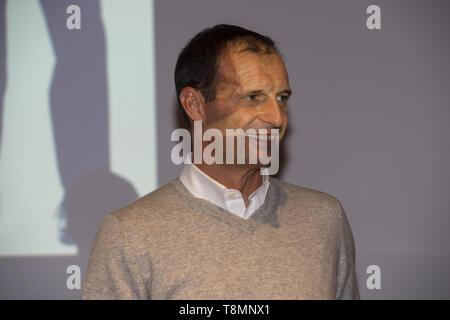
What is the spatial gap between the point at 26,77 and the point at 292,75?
104 cm

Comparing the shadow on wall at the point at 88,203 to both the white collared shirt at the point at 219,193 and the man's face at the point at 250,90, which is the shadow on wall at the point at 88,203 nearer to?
the white collared shirt at the point at 219,193

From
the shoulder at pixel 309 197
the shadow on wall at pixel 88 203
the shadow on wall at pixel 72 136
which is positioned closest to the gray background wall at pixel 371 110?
the shadow on wall at pixel 72 136

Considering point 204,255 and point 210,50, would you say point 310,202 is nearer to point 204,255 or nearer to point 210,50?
point 204,255

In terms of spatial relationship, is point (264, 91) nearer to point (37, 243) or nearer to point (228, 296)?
point (228, 296)

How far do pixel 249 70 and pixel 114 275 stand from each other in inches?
21.2

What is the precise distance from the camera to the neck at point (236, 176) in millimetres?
1179

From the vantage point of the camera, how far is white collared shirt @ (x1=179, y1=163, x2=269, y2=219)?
115 centimetres

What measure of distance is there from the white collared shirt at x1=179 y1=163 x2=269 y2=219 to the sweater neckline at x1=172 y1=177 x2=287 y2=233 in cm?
1

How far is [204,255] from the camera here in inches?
42.3

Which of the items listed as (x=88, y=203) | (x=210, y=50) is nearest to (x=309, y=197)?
(x=210, y=50)

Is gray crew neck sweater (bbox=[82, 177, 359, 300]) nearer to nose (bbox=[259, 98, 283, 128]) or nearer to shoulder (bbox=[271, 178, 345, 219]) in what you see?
shoulder (bbox=[271, 178, 345, 219])

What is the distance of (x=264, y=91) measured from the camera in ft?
3.65

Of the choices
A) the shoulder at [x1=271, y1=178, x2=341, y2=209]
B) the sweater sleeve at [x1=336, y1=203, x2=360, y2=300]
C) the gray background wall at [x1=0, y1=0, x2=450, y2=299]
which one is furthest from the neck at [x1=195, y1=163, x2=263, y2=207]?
the gray background wall at [x1=0, y1=0, x2=450, y2=299]

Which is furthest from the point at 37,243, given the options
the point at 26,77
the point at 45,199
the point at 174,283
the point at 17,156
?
the point at 174,283
